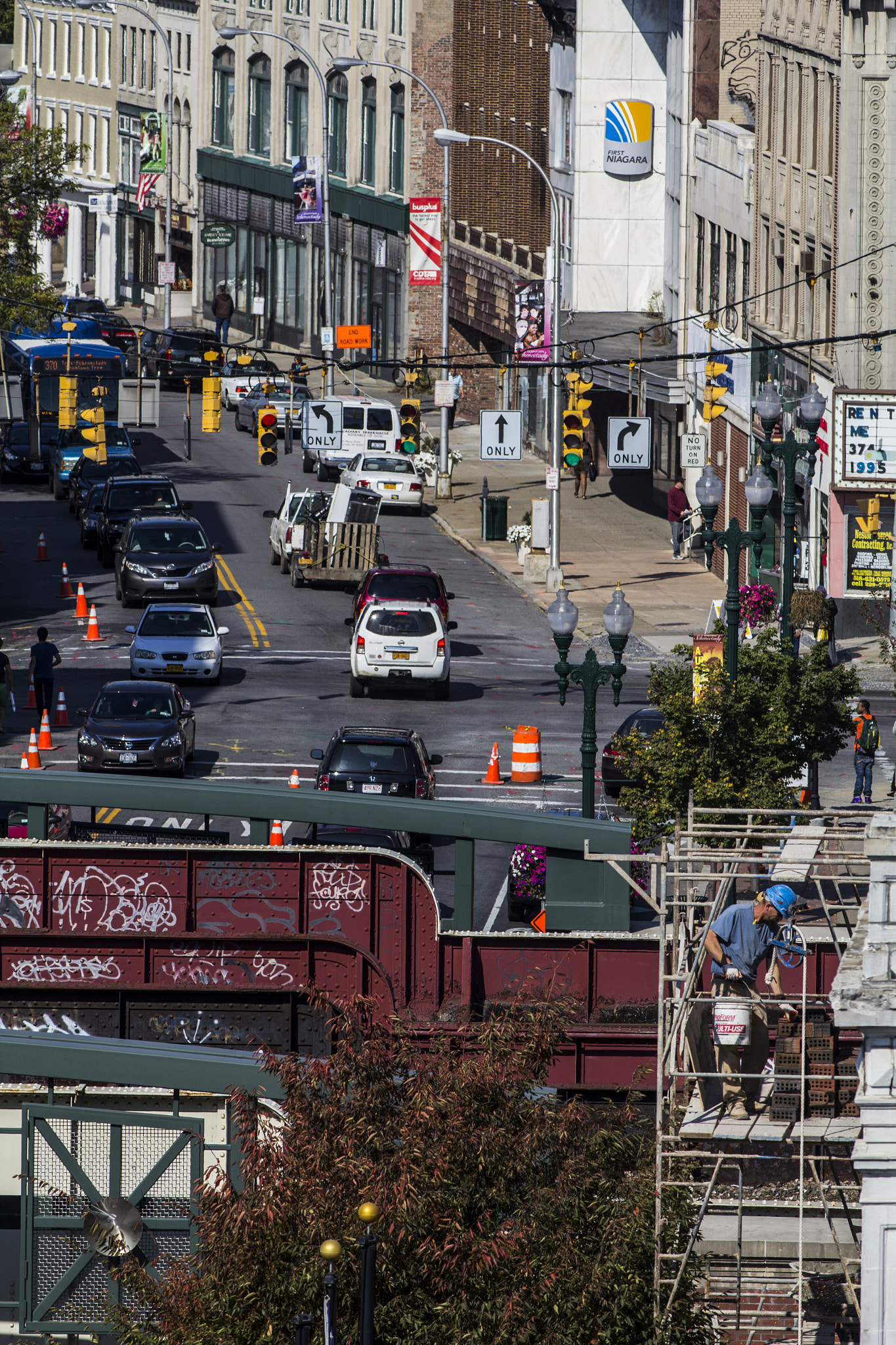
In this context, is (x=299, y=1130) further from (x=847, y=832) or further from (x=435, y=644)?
(x=435, y=644)

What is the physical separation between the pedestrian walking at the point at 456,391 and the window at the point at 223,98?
22.4m

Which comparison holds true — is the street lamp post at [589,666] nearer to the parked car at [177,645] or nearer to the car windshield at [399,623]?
the car windshield at [399,623]

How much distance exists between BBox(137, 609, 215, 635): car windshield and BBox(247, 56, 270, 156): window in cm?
5675

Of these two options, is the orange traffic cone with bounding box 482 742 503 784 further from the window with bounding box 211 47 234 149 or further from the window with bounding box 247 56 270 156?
the window with bounding box 211 47 234 149

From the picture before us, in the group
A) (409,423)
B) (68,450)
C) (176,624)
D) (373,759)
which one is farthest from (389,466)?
(373,759)

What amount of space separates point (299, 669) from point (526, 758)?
8792mm

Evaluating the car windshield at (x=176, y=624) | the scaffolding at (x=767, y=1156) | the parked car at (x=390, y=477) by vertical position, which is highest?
the parked car at (x=390, y=477)

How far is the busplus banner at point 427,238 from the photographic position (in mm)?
65312

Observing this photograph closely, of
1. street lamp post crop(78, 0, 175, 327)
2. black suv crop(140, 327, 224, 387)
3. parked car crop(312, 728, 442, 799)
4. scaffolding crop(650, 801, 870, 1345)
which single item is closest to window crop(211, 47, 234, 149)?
street lamp post crop(78, 0, 175, 327)

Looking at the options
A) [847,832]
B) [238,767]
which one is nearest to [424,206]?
[238,767]

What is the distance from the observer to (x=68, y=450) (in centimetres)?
5897

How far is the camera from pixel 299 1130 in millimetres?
12664

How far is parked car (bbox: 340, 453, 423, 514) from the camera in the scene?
5784 cm

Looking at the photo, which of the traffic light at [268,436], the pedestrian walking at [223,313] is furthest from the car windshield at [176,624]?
the pedestrian walking at [223,313]
